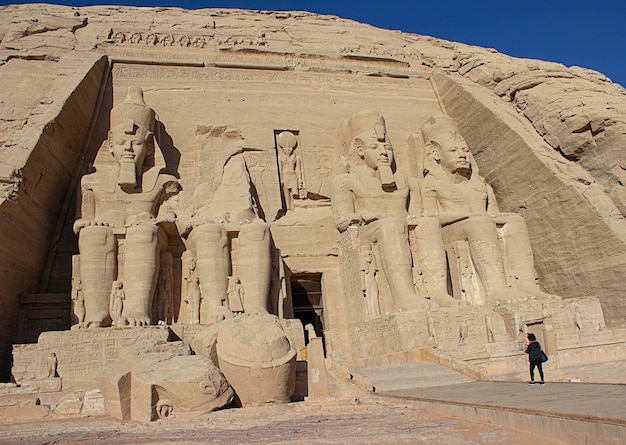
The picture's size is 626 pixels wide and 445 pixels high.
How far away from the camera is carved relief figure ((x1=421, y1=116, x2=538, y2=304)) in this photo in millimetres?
8234

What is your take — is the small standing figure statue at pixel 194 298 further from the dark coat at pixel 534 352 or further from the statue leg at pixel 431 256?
the dark coat at pixel 534 352

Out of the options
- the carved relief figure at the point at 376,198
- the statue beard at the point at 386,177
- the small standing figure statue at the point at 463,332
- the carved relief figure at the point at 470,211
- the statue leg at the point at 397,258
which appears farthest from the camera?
the statue beard at the point at 386,177

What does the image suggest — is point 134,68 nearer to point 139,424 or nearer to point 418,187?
point 418,187

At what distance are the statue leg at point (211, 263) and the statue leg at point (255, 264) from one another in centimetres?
22

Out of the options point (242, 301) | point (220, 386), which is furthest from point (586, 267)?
point (220, 386)

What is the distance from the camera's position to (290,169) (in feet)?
31.6

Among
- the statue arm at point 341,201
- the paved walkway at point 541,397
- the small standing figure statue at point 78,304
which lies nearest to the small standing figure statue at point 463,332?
the paved walkway at point 541,397

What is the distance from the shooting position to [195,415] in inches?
185

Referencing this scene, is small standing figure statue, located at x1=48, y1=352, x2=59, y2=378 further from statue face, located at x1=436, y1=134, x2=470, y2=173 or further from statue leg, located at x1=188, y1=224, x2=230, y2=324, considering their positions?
statue face, located at x1=436, y1=134, x2=470, y2=173

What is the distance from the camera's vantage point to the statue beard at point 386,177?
8823 mm

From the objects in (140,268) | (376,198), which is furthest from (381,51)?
(140,268)

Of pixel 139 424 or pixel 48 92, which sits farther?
pixel 48 92

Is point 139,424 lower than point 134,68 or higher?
lower

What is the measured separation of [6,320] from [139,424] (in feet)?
11.4
